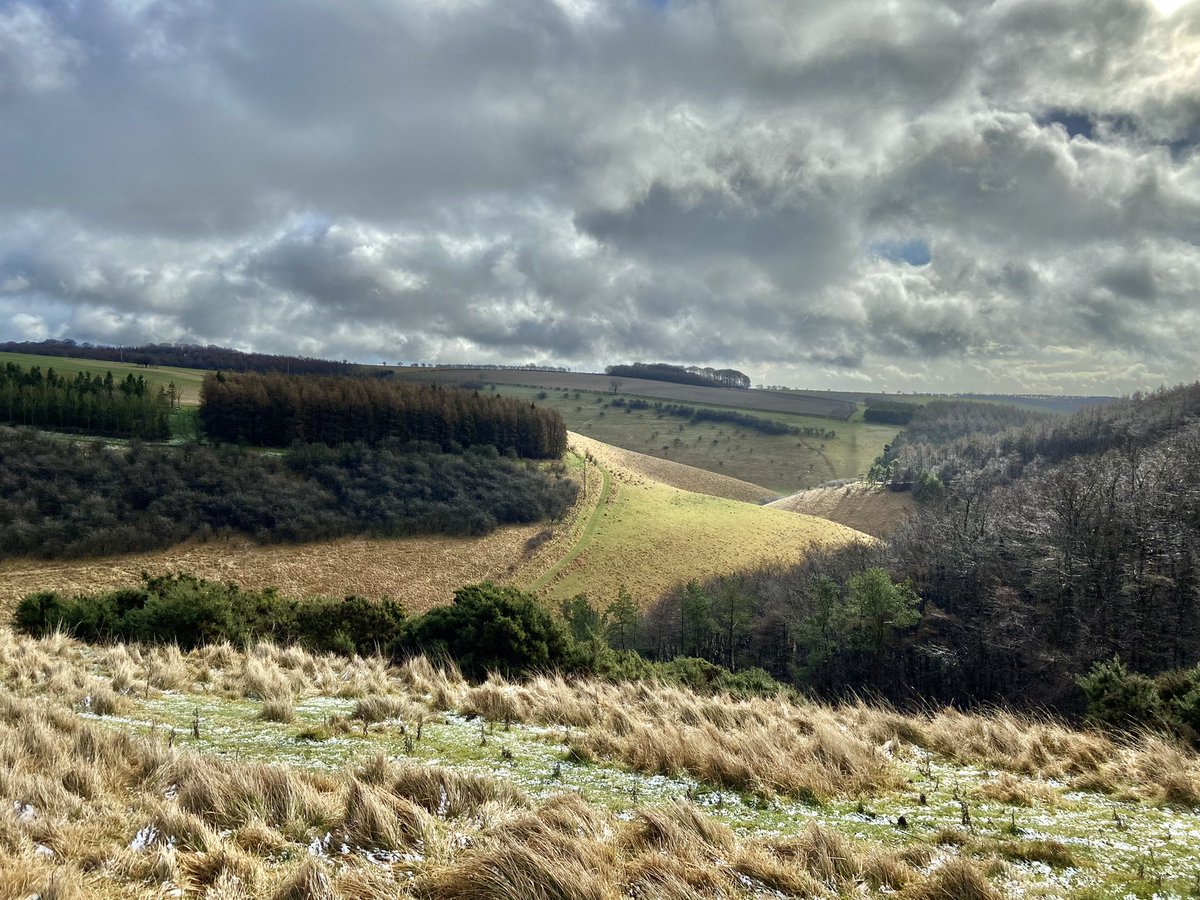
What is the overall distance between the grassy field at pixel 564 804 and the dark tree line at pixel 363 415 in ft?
319

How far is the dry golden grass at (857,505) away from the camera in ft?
420

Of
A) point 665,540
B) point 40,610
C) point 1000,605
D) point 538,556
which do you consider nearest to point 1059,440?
point 665,540

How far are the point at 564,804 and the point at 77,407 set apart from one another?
115450 mm

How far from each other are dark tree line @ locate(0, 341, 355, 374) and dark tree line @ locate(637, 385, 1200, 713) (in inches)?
5956

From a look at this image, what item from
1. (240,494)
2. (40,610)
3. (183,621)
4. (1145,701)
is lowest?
(240,494)

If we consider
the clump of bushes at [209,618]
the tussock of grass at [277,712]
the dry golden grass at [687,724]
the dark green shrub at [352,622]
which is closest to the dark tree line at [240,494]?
the clump of bushes at [209,618]

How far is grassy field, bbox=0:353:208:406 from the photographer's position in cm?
12621

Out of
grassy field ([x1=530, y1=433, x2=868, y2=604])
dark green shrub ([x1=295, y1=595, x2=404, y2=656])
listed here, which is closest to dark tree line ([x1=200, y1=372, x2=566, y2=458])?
grassy field ([x1=530, y1=433, x2=868, y2=604])

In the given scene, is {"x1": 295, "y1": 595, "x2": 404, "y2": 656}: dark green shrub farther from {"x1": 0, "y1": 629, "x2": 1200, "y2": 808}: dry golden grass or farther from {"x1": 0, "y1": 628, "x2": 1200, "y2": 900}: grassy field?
{"x1": 0, "y1": 628, "x2": 1200, "y2": 900}: grassy field

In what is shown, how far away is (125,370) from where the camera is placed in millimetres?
138125

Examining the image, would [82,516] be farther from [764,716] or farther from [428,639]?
A: [764,716]

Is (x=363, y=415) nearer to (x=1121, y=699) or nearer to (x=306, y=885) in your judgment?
(x=1121, y=699)

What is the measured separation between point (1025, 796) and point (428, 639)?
16.7 meters

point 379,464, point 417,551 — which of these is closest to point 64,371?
point 379,464
